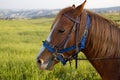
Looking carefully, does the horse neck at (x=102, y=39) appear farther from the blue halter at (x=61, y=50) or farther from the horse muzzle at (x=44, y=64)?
the horse muzzle at (x=44, y=64)

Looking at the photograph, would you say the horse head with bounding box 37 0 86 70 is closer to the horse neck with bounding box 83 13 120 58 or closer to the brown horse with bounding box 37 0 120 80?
the brown horse with bounding box 37 0 120 80

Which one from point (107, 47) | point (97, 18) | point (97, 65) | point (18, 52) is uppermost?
point (97, 18)

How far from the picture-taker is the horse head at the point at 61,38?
13.4 feet

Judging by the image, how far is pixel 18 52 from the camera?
12445 mm

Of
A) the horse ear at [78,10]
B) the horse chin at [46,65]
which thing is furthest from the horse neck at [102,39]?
the horse chin at [46,65]

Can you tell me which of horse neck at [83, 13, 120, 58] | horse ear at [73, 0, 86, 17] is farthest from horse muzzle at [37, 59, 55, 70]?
horse ear at [73, 0, 86, 17]

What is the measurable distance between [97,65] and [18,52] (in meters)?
8.54

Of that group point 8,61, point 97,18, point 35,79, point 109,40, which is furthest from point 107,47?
point 8,61

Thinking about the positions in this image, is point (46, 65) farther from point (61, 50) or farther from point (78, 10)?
point (78, 10)

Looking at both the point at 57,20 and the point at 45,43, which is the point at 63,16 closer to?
the point at 57,20

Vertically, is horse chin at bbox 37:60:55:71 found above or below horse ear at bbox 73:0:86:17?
below

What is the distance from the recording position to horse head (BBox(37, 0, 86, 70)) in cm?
407

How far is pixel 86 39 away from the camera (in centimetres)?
407

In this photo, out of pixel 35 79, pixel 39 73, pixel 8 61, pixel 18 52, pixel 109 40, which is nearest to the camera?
pixel 109 40
